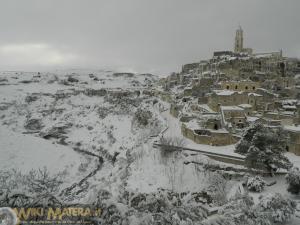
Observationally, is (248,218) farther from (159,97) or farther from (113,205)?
(159,97)

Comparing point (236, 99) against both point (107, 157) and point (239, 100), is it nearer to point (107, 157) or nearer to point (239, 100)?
point (239, 100)

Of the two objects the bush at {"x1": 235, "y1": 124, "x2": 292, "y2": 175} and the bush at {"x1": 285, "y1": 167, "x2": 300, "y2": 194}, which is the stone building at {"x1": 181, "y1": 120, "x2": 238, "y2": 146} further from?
the bush at {"x1": 285, "y1": 167, "x2": 300, "y2": 194}

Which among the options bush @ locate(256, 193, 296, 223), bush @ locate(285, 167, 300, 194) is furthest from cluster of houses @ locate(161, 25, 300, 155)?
bush @ locate(256, 193, 296, 223)

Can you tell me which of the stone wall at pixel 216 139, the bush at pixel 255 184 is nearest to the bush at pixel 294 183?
the bush at pixel 255 184

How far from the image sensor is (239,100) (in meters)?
30.0

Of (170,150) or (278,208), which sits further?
(170,150)

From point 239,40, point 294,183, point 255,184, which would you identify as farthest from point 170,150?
point 239,40

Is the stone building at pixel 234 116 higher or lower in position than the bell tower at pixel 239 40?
lower

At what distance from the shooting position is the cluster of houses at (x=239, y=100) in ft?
80.3

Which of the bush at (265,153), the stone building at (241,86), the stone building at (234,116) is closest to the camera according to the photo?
the bush at (265,153)

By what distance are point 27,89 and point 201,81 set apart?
40.3 meters

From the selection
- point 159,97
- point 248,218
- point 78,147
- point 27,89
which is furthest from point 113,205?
point 27,89

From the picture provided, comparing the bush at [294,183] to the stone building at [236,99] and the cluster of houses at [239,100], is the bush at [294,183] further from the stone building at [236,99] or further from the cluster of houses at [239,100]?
the stone building at [236,99]

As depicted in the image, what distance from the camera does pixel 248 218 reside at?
523cm
